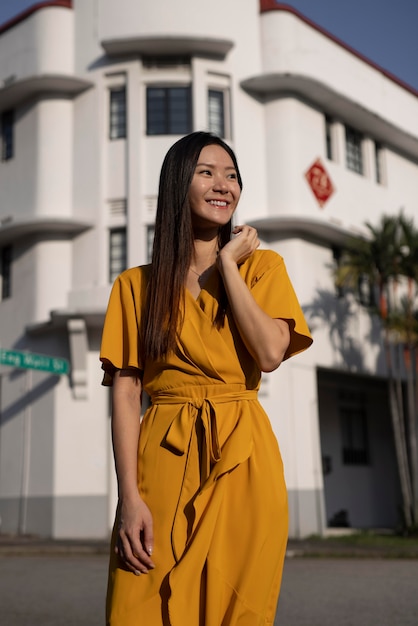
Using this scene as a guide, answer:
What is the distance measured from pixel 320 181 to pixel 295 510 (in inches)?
321

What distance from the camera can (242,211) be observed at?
66.0 feet

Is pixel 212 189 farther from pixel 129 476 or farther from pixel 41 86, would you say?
pixel 41 86

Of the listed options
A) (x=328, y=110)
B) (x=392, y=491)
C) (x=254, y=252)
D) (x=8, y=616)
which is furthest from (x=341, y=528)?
(x=254, y=252)

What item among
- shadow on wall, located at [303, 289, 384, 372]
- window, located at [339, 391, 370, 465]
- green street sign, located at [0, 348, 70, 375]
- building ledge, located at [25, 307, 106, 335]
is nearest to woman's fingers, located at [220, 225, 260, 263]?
green street sign, located at [0, 348, 70, 375]

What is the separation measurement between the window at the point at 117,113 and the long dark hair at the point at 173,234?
1817 centimetres

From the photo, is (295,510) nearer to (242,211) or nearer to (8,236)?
(242,211)

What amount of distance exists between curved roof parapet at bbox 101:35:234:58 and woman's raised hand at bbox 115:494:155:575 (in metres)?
18.5

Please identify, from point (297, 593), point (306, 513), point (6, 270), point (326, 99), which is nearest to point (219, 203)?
point (297, 593)

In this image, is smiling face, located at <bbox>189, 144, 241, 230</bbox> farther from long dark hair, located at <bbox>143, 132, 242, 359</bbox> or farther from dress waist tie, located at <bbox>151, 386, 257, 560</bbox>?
dress waist tie, located at <bbox>151, 386, 257, 560</bbox>

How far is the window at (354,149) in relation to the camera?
22.8 metres

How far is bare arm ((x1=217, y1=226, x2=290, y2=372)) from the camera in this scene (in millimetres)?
2215

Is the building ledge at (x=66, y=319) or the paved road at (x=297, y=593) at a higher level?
the building ledge at (x=66, y=319)

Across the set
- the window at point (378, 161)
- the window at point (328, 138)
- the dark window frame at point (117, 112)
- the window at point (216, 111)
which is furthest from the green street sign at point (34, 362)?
the window at point (378, 161)

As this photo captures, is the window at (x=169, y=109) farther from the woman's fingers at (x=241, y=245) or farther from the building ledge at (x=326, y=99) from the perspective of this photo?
the woman's fingers at (x=241, y=245)
